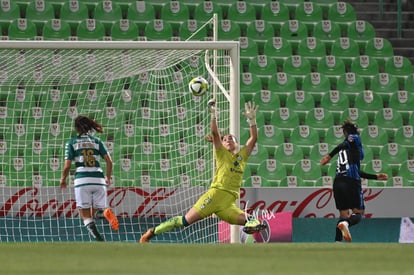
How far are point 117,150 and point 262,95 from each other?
3.14 m

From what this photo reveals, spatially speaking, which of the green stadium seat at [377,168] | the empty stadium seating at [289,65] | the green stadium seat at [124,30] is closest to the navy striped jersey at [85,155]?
the empty stadium seating at [289,65]

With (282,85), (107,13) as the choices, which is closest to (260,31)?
(282,85)

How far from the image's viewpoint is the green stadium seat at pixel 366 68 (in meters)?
19.3

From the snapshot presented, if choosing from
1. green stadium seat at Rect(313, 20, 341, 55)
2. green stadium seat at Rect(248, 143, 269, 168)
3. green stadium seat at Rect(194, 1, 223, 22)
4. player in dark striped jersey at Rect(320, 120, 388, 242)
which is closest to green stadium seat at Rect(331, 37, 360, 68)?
green stadium seat at Rect(313, 20, 341, 55)

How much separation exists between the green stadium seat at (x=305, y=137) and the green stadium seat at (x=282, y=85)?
2.44 ft

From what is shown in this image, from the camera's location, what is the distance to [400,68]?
1959 cm

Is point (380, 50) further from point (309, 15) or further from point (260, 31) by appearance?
point (260, 31)

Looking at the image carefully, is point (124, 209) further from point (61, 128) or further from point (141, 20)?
point (141, 20)

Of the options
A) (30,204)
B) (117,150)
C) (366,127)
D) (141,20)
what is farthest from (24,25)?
(366,127)

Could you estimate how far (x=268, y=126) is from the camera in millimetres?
17938

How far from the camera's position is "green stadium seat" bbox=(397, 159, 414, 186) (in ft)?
59.2

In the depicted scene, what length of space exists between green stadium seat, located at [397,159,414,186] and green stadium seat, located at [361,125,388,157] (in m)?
0.54

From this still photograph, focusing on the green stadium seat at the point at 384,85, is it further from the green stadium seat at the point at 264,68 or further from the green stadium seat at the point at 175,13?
the green stadium seat at the point at 175,13

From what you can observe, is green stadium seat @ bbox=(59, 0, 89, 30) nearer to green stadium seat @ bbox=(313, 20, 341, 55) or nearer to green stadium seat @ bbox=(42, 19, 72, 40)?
green stadium seat @ bbox=(42, 19, 72, 40)
